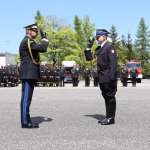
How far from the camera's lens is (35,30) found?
8211mm

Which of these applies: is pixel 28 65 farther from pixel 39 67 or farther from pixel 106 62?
pixel 106 62

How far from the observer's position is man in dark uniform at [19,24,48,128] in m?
8.18

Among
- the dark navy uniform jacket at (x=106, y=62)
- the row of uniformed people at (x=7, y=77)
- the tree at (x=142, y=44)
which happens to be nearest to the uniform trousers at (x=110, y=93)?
the dark navy uniform jacket at (x=106, y=62)

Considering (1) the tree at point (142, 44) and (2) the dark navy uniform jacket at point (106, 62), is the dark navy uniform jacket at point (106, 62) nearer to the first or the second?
(2) the dark navy uniform jacket at point (106, 62)

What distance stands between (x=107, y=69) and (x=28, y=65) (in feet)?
4.89

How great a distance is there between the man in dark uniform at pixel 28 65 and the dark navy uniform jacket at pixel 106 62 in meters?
1.19

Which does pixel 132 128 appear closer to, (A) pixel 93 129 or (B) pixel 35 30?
(A) pixel 93 129

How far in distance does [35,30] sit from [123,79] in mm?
24561

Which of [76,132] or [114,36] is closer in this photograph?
[76,132]

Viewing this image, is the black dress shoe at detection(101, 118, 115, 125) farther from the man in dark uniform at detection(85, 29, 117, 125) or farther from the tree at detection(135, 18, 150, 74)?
the tree at detection(135, 18, 150, 74)

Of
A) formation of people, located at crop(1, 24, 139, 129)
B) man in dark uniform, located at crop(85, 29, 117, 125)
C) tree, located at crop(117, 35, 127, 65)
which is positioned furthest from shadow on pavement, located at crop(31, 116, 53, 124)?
tree, located at crop(117, 35, 127, 65)

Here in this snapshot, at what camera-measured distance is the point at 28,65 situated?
27.1 ft

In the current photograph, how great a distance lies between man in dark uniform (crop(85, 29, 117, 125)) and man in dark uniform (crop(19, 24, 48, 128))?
3.74 feet

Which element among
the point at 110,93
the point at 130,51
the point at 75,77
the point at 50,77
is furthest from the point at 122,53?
the point at 110,93
